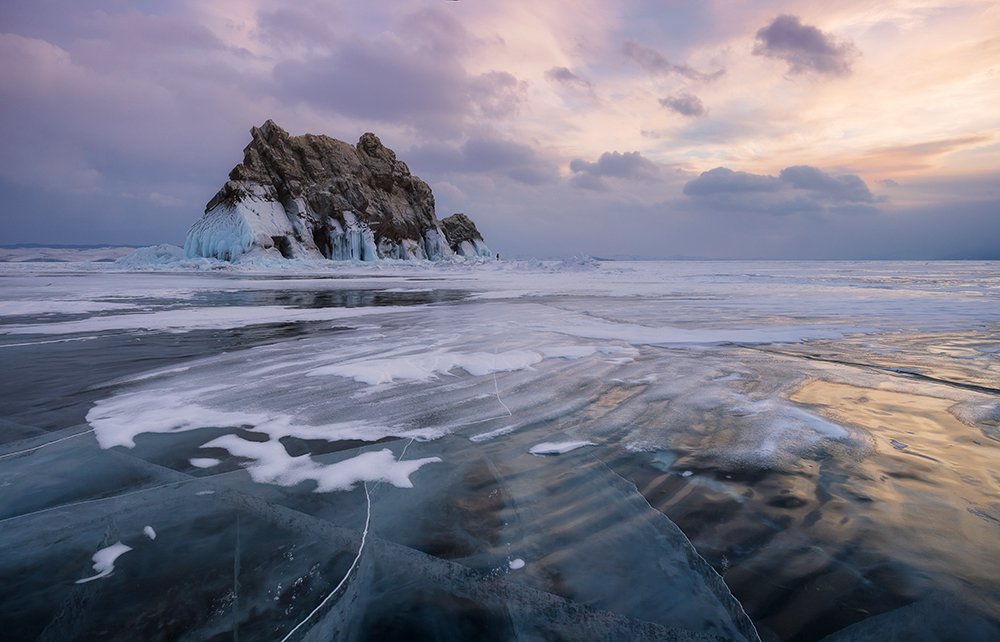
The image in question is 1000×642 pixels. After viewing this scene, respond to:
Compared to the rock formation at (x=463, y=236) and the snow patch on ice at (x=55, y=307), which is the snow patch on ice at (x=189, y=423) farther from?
the rock formation at (x=463, y=236)

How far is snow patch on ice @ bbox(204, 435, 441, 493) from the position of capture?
2.14 m

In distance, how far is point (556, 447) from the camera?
251cm

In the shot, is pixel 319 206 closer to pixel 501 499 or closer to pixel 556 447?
pixel 556 447

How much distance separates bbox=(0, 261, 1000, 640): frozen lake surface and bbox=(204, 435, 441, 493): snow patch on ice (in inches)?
0.7

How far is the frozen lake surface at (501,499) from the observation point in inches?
51.8

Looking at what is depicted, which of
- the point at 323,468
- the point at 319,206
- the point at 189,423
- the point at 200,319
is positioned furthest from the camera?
the point at 319,206

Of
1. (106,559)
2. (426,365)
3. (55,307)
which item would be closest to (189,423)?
(106,559)

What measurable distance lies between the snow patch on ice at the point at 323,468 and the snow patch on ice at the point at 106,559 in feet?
1.88

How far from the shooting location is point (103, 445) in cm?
254

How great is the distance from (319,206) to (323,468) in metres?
49.4

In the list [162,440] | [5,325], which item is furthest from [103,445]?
[5,325]

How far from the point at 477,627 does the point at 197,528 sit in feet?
3.82

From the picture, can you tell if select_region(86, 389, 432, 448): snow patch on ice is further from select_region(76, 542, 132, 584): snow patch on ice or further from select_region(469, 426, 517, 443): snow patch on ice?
select_region(76, 542, 132, 584): snow patch on ice

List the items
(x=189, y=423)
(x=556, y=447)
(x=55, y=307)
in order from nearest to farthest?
(x=556, y=447), (x=189, y=423), (x=55, y=307)
